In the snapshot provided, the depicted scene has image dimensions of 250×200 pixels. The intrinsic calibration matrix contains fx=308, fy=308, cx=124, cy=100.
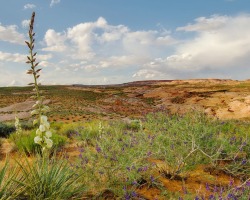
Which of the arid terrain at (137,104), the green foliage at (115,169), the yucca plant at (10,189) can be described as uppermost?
the yucca plant at (10,189)

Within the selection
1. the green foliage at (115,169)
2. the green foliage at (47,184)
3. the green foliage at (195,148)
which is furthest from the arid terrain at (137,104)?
the green foliage at (47,184)

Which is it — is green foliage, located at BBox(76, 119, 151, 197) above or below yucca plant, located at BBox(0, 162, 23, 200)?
below

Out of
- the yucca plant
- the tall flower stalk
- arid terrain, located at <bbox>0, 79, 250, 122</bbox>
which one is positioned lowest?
arid terrain, located at <bbox>0, 79, 250, 122</bbox>

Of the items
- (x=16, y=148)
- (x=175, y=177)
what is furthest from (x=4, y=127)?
(x=175, y=177)

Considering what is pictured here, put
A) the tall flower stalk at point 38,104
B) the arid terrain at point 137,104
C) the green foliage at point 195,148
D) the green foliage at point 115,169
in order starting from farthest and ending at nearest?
the arid terrain at point 137,104
the green foliage at point 195,148
the green foliage at point 115,169
the tall flower stalk at point 38,104

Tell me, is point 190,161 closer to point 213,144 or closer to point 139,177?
point 213,144

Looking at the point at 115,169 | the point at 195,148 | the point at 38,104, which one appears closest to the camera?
the point at 38,104

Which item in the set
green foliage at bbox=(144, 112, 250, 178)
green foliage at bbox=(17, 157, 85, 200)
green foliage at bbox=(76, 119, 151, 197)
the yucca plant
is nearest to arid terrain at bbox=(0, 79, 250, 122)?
green foliage at bbox=(144, 112, 250, 178)

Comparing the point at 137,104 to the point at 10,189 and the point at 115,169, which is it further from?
the point at 10,189

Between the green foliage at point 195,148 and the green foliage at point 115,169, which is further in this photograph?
the green foliage at point 195,148

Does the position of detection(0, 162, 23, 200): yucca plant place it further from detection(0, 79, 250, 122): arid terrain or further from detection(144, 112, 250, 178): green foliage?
detection(0, 79, 250, 122): arid terrain

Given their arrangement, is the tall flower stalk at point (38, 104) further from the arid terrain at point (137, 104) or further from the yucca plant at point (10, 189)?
the arid terrain at point (137, 104)

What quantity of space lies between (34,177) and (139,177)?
171cm

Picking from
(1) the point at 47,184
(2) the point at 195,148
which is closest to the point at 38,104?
(1) the point at 47,184
